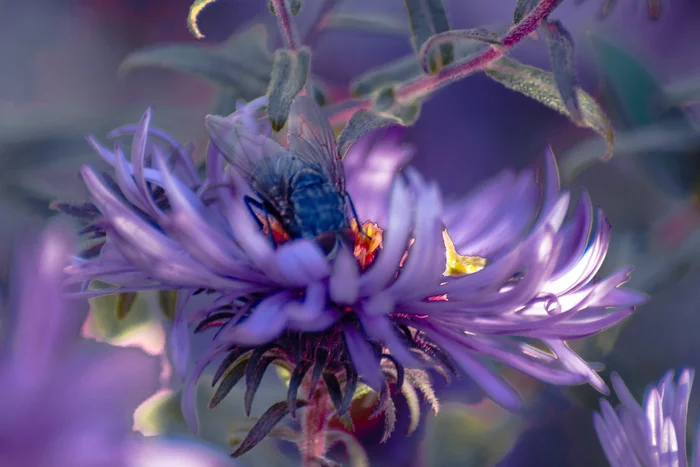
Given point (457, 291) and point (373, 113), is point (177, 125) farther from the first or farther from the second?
point (457, 291)

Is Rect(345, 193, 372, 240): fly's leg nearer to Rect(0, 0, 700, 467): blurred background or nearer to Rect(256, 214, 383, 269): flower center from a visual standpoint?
Rect(256, 214, 383, 269): flower center

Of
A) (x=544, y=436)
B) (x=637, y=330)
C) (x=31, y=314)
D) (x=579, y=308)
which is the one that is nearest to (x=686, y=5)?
(x=637, y=330)

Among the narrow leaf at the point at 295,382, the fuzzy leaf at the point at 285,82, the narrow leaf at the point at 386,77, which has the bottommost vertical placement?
the narrow leaf at the point at 295,382

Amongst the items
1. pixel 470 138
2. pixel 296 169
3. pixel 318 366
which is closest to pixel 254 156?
pixel 296 169

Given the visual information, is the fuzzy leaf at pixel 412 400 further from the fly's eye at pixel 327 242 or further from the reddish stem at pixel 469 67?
the reddish stem at pixel 469 67

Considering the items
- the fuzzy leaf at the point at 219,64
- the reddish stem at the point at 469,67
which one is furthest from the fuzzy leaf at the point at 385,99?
the fuzzy leaf at the point at 219,64

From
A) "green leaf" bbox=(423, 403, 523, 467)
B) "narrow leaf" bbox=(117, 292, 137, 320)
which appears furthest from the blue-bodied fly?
"green leaf" bbox=(423, 403, 523, 467)

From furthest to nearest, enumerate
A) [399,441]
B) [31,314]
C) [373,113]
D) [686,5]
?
[686,5] → [399,441] → [373,113] → [31,314]
